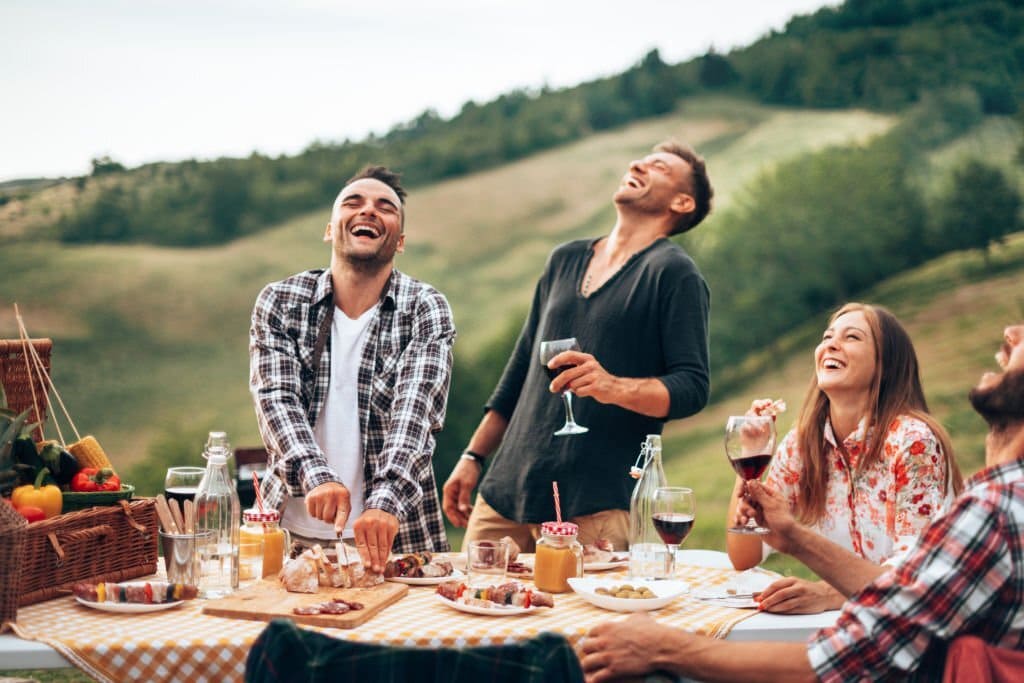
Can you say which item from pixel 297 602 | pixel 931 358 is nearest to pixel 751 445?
pixel 297 602

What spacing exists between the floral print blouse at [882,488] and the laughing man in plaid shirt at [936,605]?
2.72 feet

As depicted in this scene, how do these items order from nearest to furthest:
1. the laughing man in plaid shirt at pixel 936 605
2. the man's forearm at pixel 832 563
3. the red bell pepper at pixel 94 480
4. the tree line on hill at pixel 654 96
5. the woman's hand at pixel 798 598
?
1. the laughing man in plaid shirt at pixel 936 605
2. the man's forearm at pixel 832 563
3. the woman's hand at pixel 798 598
4. the red bell pepper at pixel 94 480
5. the tree line on hill at pixel 654 96

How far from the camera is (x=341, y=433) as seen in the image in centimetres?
308

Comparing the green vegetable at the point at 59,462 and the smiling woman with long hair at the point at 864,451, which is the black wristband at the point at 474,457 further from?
the green vegetable at the point at 59,462

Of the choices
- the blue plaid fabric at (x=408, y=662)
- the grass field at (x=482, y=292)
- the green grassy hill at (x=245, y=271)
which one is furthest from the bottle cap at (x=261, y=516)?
the green grassy hill at (x=245, y=271)

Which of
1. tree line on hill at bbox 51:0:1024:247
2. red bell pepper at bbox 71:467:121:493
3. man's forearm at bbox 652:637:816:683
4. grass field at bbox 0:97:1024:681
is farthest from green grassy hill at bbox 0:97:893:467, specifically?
man's forearm at bbox 652:637:816:683

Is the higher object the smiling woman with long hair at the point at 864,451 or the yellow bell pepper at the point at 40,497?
the yellow bell pepper at the point at 40,497

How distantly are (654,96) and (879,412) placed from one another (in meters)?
11.1

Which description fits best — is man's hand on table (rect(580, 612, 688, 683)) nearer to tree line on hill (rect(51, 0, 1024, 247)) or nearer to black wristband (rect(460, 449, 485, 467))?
black wristband (rect(460, 449, 485, 467))

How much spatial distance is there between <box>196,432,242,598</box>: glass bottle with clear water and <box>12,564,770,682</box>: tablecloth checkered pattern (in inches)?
3.3

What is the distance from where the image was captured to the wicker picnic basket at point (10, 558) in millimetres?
2125

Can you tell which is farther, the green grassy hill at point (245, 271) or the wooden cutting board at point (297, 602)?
the green grassy hill at point (245, 271)

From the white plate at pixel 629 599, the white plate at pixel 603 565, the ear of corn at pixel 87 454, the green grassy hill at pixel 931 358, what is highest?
the ear of corn at pixel 87 454

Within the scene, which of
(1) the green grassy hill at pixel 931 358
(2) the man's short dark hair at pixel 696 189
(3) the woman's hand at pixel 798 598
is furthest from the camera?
(1) the green grassy hill at pixel 931 358
